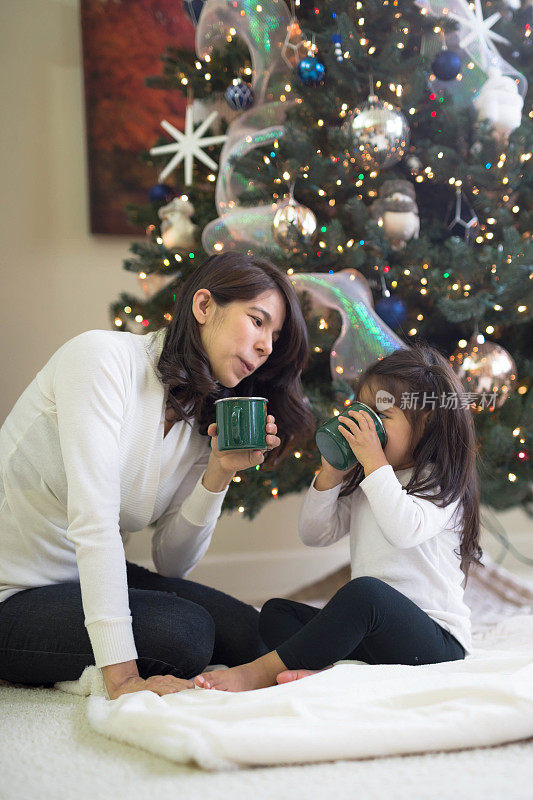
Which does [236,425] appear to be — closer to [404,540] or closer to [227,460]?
[227,460]

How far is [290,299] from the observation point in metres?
1.22

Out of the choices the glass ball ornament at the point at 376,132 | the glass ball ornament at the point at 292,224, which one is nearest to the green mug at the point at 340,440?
the glass ball ornament at the point at 292,224

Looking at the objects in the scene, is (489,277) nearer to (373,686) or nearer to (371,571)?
(371,571)

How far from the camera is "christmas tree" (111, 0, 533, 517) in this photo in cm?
160

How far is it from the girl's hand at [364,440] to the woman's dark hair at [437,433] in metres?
0.09

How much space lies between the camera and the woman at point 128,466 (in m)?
1.04

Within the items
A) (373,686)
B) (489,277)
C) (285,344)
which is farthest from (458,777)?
(489,277)

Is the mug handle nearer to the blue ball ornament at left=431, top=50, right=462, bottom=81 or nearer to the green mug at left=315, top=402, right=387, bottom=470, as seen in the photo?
the green mug at left=315, top=402, right=387, bottom=470

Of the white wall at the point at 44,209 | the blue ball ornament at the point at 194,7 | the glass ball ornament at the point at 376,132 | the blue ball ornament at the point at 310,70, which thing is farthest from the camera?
the white wall at the point at 44,209

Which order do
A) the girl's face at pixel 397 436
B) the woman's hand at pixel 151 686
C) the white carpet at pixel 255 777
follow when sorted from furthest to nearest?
1. the girl's face at pixel 397 436
2. the woman's hand at pixel 151 686
3. the white carpet at pixel 255 777

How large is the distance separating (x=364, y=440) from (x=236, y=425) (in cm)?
21

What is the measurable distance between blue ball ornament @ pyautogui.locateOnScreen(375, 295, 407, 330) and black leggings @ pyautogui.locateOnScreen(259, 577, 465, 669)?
698 mm

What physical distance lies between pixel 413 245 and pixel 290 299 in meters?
0.55

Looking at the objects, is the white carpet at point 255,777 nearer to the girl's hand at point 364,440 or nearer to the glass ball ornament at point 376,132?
the girl's hand at point 364,440
